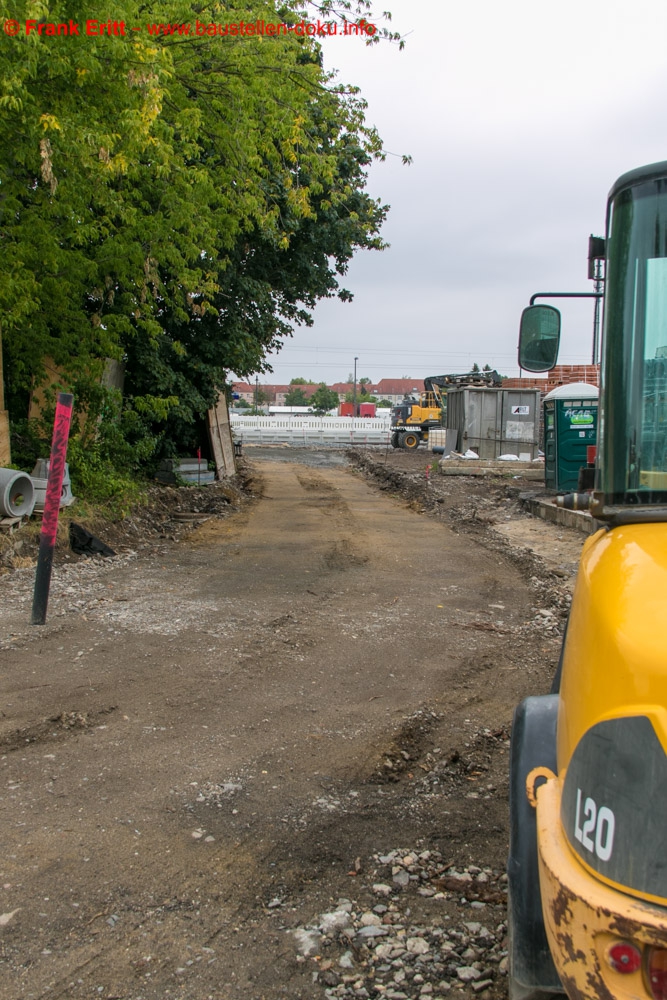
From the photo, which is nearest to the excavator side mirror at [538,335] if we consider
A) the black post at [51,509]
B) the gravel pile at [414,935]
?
the gravel pile at [414,935]

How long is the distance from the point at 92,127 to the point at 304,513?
884 centimetres

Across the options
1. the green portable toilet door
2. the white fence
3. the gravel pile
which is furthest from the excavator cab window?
the white fence

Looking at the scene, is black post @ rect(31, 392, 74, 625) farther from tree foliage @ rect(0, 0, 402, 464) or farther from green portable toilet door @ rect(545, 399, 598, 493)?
green portable toilet door @ rect(545, 399, 598, 493)

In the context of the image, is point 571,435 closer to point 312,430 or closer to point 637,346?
point 637,346

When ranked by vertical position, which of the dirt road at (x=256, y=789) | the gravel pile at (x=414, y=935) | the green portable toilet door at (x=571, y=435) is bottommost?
the gravel pile at (x=414, y=935)

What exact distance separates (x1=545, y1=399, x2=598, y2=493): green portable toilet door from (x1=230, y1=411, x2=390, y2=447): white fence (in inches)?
1229

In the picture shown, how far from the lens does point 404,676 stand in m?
5.85

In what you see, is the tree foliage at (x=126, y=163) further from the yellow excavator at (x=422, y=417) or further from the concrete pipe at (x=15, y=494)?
the yellow excavator at (x=422, y=417)

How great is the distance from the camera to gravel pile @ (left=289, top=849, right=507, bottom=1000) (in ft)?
8.66

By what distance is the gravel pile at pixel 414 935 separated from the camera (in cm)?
264

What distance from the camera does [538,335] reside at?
3.12 meters

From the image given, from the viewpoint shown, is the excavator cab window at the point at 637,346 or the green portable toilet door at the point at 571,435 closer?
the excavator cab window at the point at 637,346

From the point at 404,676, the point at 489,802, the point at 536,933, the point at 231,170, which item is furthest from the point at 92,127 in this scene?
the point at 536,933

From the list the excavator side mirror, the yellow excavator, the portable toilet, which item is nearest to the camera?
the excavator side mirror
